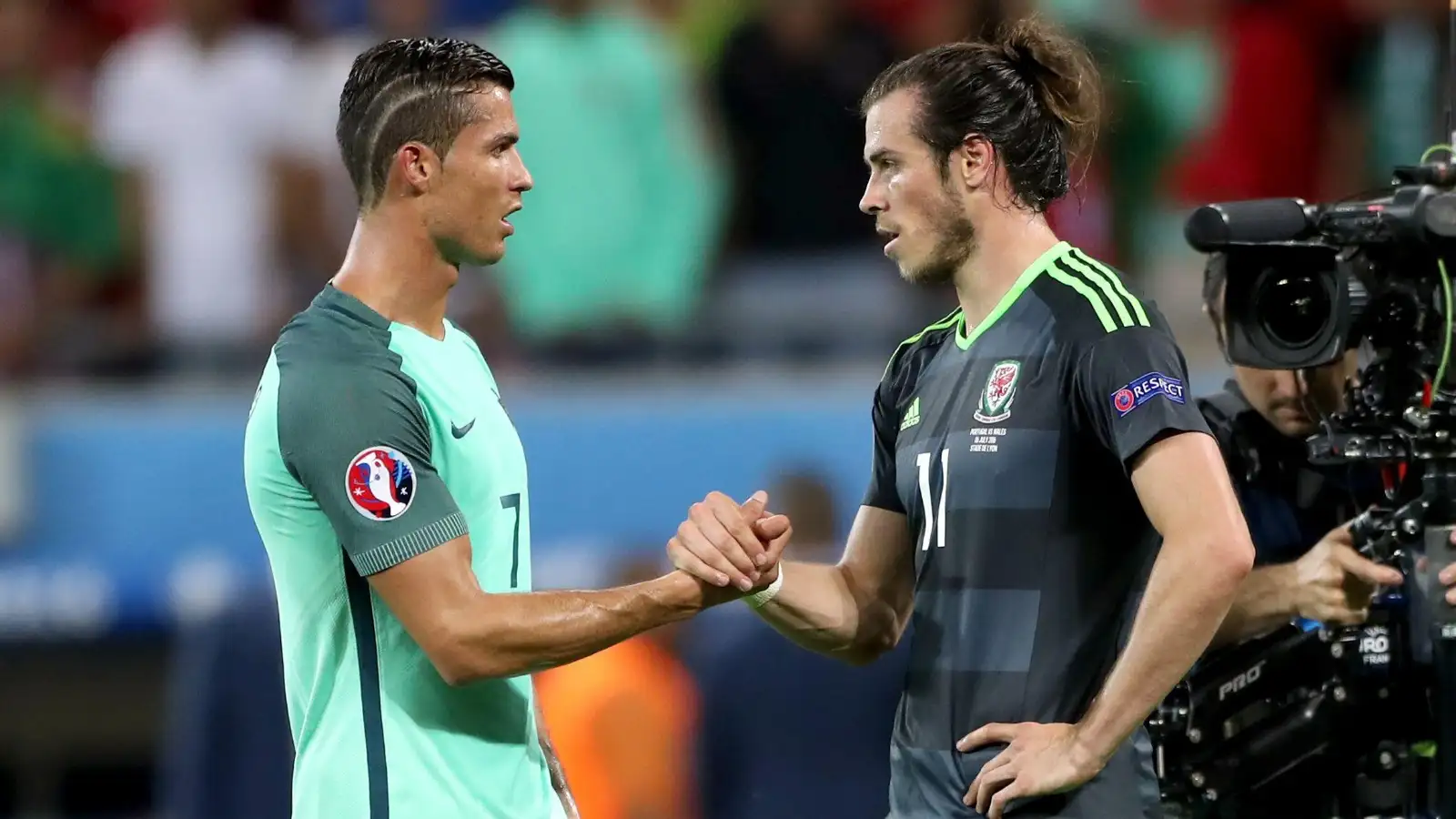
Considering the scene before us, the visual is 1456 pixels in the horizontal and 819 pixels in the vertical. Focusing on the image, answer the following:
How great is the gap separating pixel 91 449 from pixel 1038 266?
484cm

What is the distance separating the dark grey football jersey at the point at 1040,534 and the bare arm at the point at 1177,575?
0.34 ft

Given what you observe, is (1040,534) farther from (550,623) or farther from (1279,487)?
(1279,487)

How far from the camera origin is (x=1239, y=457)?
4.29 meters

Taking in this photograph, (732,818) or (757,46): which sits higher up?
(757,46)

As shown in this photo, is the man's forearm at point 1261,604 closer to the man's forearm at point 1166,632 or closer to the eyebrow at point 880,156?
the man's forearm at point 1166,632

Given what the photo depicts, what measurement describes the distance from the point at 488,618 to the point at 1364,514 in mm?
1670

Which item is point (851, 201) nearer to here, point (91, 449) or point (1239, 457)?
point (91, 449)

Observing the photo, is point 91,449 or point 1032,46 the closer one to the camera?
point 1032,46

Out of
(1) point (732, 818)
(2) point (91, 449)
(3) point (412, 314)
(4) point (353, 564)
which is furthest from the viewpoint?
(2) point (91, 449)

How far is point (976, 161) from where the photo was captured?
3729 millimetres

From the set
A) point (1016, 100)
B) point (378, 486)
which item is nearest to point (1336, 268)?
point (1016, 100)

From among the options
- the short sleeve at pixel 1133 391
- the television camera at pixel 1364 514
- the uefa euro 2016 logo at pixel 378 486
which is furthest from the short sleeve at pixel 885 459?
the uefa euro 2016 logo at pixel 378 486

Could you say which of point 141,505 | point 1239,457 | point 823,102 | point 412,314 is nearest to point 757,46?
point 823,102

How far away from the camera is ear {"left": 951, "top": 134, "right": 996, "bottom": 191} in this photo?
147 inches
